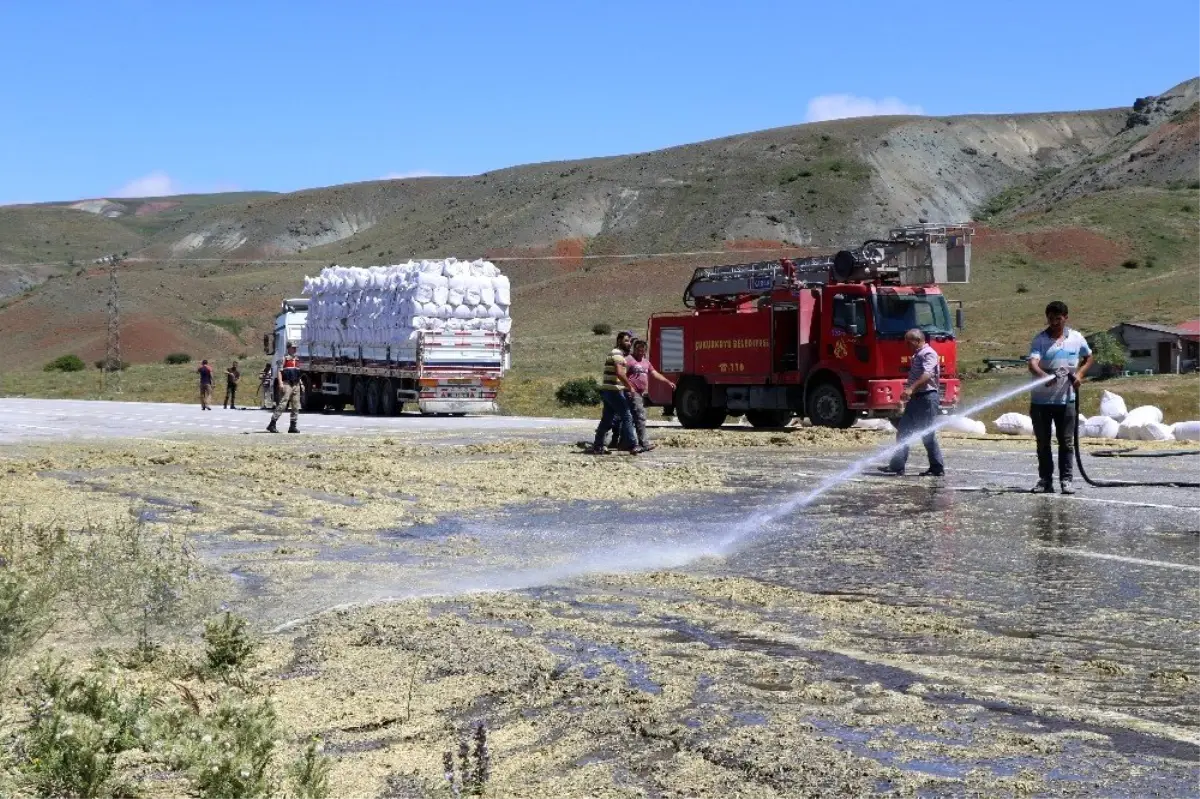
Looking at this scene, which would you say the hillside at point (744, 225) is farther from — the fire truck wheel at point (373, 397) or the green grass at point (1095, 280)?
the fire truck wheel at point (373, 397)

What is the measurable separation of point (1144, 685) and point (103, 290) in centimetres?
13656

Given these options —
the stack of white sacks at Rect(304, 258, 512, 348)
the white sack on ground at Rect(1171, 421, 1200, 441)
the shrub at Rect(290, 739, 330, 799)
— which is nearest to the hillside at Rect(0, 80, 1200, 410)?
the stack of white sacks at Rect(304, 258, 512, 348)

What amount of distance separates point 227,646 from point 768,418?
2371cm

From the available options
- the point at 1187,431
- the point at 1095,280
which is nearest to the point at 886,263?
the point at 1187,431

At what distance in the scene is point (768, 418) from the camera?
30422mm

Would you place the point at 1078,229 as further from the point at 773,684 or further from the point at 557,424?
the point at 773,684

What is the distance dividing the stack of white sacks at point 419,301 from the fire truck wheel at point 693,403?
9.14 m

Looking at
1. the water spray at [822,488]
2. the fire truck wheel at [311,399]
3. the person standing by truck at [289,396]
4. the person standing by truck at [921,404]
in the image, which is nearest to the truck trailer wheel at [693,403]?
the person standing by truck at [289,396]

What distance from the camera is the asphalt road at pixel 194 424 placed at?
30.4m

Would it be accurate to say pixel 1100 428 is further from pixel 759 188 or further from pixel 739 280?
pixel 759 188

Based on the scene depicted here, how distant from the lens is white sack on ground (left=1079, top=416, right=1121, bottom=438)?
26.3m

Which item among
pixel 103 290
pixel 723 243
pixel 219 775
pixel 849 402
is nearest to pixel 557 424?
pixel 849 402

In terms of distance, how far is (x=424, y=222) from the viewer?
535ft

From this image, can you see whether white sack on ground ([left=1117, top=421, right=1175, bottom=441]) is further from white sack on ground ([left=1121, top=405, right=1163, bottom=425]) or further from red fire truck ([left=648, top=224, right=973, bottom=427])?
red fire truck ([left=648, top=224, right=973, bottom=427])
